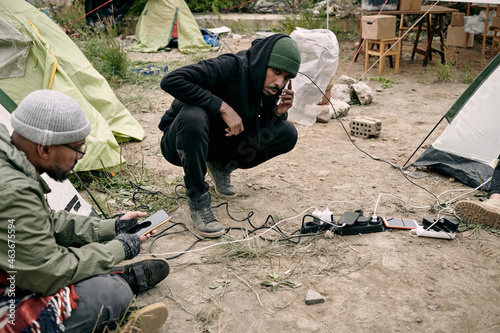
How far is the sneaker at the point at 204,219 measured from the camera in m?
2.83

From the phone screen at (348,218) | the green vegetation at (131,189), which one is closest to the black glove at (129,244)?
the green vegetation at (131,189)

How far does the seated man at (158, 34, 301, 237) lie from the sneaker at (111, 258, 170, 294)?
602mm

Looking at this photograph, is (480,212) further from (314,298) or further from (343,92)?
(343,92)

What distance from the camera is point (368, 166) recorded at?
4.03 metres

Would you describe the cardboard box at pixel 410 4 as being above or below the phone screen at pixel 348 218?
above

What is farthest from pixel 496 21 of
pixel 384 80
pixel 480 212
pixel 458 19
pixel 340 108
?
pixel 480 212

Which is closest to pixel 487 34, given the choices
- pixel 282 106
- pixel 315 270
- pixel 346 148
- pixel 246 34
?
pixel 246 34

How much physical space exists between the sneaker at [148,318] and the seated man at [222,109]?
0.94 m

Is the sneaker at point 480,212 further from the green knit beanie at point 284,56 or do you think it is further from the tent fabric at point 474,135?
the green knit beanie at point 284,56

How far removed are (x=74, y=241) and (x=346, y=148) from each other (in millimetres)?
3093

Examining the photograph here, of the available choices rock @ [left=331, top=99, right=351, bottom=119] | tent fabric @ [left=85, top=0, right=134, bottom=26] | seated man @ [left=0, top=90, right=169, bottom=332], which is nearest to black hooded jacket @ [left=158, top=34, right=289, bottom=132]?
seated man @ [left=0, top=90, right=169, bottom=332]

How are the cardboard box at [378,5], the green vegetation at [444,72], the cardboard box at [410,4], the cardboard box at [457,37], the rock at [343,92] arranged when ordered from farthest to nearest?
the cardboard box at [457,37]
the cardboard box at [378,5]
the cardboard box at [410,4]
the green vegetation at [444,72]
the rock at [343,92]

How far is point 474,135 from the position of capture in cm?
375

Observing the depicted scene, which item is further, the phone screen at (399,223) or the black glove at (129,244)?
the phone screen at (399,223)
